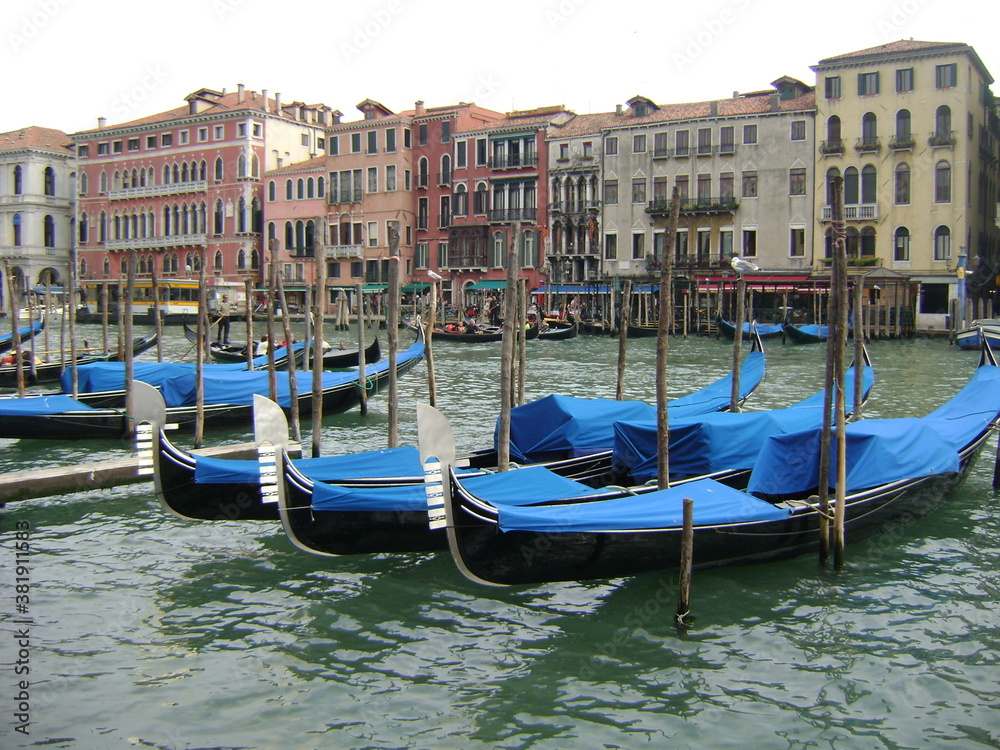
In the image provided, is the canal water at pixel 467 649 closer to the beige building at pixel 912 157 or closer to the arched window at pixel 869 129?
the beige building at pixel 912 157

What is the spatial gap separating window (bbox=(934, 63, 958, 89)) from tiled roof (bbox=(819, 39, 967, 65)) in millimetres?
498

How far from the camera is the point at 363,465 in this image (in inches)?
237

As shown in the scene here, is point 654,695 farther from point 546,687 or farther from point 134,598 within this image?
point 134,598

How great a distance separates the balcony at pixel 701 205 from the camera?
28156 millimetres

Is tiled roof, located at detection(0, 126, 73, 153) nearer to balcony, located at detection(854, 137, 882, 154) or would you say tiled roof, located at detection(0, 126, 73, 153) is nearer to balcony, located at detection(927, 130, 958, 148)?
balcony, located at detection(854, 137, 882, 154)

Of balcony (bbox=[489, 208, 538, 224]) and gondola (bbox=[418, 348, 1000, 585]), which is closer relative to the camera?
gondola (bbox=[418, 348, 1000, 585])

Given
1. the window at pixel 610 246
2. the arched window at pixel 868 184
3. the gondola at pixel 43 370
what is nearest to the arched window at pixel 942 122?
the arched window at pixel 868 184

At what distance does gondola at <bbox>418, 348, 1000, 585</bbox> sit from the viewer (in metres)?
4.74

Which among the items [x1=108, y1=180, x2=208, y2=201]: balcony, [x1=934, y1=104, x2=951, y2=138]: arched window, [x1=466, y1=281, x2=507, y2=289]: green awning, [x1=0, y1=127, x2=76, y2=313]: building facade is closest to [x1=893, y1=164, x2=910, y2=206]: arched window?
[x1=934, y1=104, x2=951, y2=138]: arched window

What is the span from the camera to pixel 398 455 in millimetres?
6148

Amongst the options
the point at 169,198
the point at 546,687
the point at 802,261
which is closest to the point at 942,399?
the point at 546,687

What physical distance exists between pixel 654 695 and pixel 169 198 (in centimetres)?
3933

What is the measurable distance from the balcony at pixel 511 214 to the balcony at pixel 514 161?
144 centimetres

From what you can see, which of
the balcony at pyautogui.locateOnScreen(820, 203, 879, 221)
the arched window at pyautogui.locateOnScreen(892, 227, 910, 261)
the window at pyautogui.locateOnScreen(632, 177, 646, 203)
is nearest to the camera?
the arched window at pyautogui.locateOnScreen(892, 227, 910, 261)
